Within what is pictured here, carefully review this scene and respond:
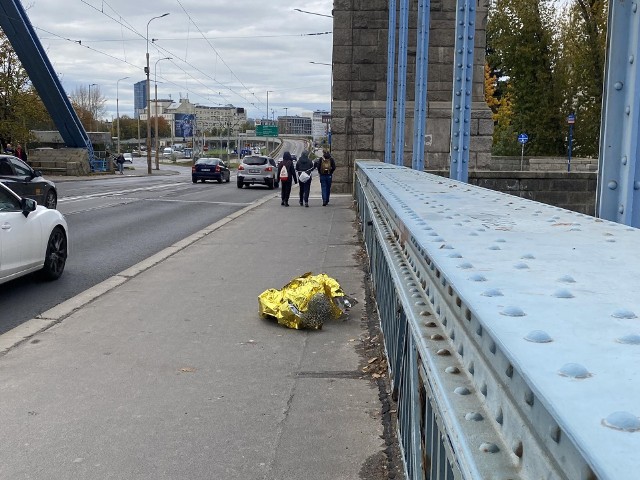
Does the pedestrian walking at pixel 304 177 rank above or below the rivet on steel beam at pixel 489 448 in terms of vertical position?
below

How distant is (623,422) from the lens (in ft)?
3.25

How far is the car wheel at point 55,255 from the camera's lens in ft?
29.9

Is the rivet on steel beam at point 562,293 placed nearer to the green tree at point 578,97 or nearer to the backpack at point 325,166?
the backpack at point 325,166

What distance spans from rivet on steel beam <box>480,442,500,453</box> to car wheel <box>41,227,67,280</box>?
837 centimetres

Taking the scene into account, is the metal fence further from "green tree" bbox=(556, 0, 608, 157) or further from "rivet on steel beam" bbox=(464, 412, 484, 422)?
"green tree" bbox=(556, 0, 608, 157)

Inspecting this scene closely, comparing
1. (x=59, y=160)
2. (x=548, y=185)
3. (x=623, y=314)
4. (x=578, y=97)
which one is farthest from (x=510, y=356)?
(x=59, y=160)

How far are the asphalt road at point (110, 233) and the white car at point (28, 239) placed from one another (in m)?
0.28

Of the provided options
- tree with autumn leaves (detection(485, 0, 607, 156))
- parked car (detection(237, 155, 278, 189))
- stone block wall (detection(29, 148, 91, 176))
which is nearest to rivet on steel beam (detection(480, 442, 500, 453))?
parked car (detection(237, 155, 278, 189))

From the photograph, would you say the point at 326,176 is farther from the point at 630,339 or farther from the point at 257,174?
the point at 630,339

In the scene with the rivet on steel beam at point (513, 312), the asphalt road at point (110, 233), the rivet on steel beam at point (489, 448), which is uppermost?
the rivet on steel beam at point (513, 312)

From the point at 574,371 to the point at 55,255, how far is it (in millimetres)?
8944

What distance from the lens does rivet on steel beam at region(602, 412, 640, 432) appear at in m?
0.98

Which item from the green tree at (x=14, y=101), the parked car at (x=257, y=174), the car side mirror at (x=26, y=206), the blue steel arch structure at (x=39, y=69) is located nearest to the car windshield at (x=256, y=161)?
the parked car at (x=257, y=174)

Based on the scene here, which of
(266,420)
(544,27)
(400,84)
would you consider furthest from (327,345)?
(544,27)
